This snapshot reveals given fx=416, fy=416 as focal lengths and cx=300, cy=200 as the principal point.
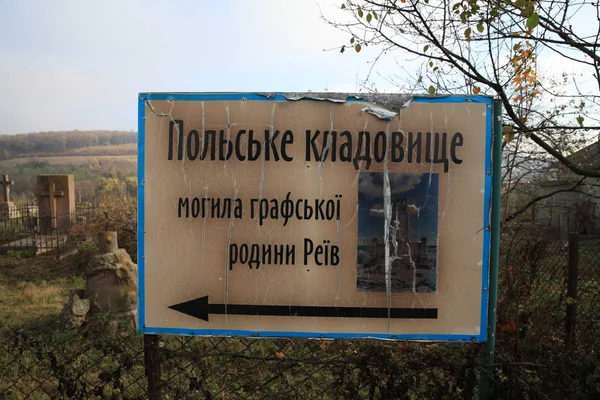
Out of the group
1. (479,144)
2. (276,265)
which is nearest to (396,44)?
(479,144)

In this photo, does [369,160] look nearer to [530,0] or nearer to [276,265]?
[276,265]

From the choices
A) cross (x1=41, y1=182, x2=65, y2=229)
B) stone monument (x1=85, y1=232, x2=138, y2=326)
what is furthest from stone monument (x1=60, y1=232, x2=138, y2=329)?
cross (x1=41, y1=182, x2=65, y2=229)

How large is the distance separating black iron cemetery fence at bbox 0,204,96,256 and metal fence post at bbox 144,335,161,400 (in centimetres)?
954

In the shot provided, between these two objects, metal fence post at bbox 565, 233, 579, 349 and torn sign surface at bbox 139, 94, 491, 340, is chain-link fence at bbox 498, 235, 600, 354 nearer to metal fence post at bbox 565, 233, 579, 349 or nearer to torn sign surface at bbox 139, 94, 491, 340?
metal fence post at bbox 565, 233, 579, 349

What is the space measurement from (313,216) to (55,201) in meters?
12.9

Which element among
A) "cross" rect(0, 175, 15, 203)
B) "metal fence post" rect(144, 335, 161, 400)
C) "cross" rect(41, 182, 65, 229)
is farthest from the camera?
"cross" rect(0, 175, 15, 203)

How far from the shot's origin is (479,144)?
6.16ft

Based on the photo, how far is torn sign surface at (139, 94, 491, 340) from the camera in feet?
6.18

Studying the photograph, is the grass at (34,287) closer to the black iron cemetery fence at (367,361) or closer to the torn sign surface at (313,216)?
the black iron cemetery fence at (367,361)

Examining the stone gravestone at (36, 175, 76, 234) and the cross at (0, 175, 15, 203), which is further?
the cross at (0, 175, 15, 203)

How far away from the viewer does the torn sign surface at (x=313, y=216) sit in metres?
1.88

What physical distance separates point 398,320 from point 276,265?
61cm

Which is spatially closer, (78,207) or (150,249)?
(150,249)

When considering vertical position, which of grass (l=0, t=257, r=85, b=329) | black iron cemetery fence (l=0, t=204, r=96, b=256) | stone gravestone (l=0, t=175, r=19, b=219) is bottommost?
grass (l=0, t=257, r=85, b=329)
